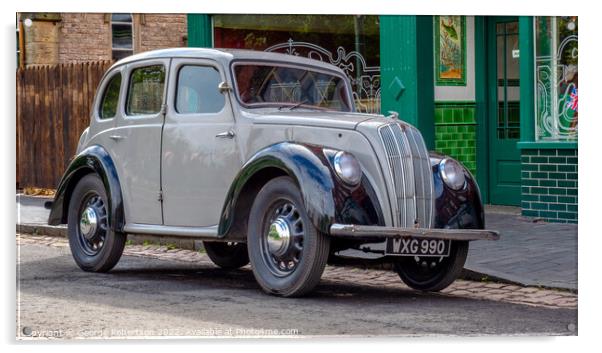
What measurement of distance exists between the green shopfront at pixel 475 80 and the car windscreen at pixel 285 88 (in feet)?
1.30

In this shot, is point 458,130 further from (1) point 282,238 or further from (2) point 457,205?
(1) point 282,238

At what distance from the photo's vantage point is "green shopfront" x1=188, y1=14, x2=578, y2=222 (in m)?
9.00

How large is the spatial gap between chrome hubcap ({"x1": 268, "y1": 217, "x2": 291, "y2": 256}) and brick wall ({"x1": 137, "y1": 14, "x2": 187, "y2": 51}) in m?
1.34

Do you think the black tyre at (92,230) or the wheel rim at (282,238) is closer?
the wheel rim at (282,238)

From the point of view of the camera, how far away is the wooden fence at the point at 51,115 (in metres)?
7.34

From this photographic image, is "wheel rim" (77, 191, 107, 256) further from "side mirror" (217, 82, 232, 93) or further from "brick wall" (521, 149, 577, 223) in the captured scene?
"brick wall" (521, 149, 577, 223)

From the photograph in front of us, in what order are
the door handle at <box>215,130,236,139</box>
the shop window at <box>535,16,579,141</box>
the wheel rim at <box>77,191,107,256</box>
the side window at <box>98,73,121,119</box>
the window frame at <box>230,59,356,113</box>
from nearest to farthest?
the door handle at <box>215,130,236,139</box>, the window frame at <box>230,59,356,113</box>, the wheel rim at <box>77,191,107,256</box>, the side window at <box>98,73,121,119</box>, the shop window at <box>535,16,579,141</box>

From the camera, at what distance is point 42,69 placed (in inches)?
316

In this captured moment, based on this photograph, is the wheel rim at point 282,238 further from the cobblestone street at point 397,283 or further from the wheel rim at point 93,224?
the wheel rim at point 93,224

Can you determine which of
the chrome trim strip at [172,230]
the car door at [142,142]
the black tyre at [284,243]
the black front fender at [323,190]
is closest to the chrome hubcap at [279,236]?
the black tyre at [284,243]

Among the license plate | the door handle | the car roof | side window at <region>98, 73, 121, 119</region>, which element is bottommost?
the license plate

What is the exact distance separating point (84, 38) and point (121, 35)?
58 centimetres

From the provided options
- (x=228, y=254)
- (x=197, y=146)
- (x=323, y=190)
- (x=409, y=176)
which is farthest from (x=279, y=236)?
(x=228, y=254)

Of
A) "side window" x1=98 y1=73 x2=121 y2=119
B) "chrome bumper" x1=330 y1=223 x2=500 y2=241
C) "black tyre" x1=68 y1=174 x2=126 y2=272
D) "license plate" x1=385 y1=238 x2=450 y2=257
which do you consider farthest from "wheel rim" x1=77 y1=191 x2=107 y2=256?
"license plate" x1=385 y1=238 x2=450 y2=257
